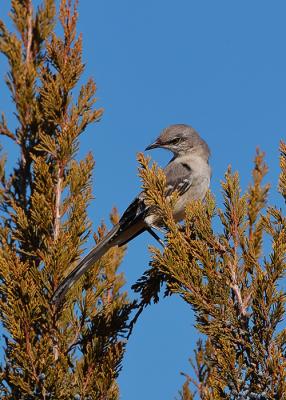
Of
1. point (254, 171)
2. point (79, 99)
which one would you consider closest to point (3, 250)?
point (79, 99)

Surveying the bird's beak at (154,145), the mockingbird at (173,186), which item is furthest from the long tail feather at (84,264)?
the bird's beak at (154,145)

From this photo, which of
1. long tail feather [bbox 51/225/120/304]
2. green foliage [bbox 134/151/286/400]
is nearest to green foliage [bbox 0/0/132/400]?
long tail feather [bbox 51/225/120/304]

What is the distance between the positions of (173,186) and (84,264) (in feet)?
6.72

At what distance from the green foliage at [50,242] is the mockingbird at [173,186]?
0.12 metres

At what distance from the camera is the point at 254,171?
672cm

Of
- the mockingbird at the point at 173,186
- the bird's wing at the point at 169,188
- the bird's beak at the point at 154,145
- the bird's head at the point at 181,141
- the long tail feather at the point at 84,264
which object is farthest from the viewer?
the bird's head at the point at 181,141

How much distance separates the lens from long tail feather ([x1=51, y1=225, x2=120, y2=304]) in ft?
14.1

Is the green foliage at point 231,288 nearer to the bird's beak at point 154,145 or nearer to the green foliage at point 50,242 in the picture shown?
the green foliage at point 50,242

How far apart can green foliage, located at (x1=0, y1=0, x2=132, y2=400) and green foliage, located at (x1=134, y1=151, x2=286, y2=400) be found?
88cm

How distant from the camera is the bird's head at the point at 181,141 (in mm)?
7074

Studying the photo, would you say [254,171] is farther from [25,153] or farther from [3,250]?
[3,250]

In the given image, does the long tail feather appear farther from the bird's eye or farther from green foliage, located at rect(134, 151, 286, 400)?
the bird's eye

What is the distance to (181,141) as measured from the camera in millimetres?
7191

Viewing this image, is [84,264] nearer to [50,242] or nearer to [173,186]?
[50,242]
